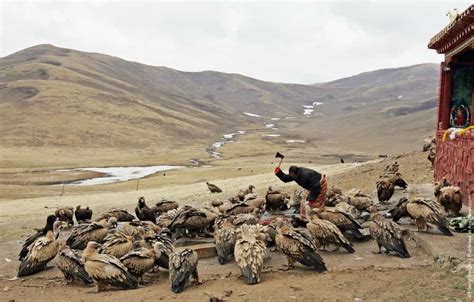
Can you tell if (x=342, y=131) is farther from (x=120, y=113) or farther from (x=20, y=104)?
(x=20, y=104)

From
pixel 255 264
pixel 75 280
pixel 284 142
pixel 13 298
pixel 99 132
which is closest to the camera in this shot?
pixel 255 264

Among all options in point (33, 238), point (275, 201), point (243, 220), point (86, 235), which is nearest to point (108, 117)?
point (275, 201)

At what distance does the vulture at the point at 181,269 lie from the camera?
9363mm

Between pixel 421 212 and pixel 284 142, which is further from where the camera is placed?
pixel 284 142

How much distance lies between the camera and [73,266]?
10633mm

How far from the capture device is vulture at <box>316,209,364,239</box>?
38.7ft

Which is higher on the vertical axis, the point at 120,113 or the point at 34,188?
the point at 120,113

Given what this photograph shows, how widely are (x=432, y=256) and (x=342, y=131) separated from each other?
128 meters

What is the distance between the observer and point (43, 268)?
11.9 meters

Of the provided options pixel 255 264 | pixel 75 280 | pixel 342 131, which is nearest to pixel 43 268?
pixel 75 280

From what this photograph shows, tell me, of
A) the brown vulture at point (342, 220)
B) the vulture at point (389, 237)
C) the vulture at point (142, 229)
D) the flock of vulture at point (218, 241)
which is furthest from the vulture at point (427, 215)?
the vulture at point (142, 229)

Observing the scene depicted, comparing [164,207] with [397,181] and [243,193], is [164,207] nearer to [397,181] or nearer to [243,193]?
[243,193]

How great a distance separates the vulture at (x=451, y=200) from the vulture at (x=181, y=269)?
7104 mm

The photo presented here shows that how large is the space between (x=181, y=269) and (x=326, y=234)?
3345 millimetres
